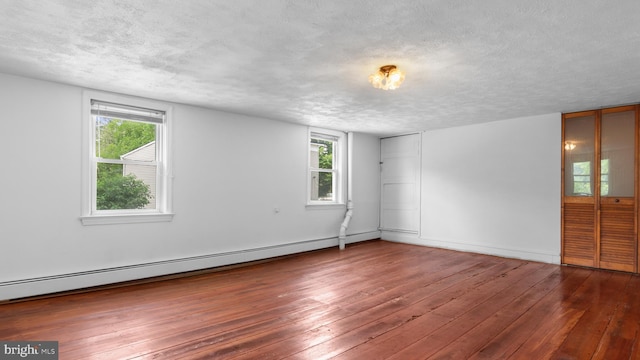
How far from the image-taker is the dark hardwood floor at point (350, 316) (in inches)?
96.4

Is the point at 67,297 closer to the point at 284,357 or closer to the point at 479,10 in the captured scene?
the point at 284,357

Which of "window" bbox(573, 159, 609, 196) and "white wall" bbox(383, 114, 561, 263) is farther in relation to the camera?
"white wall" bbox(383, 114, 561, 263)

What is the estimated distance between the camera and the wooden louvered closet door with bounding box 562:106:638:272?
15.3 ft

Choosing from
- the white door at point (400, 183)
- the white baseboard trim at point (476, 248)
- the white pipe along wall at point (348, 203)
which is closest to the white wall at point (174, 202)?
the white pipe along wall at point (348, 203)

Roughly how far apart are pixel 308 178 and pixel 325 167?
671 millimetres

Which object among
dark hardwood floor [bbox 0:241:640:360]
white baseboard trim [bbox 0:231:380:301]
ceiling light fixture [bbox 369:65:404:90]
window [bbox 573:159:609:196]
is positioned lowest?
dark hardwood floor [bbox 0:241:640:360]

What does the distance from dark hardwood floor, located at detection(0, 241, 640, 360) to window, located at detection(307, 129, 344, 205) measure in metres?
2.10

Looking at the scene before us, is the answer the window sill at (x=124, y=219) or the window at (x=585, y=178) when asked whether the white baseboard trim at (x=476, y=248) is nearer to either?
the window at (x=585, y=178)

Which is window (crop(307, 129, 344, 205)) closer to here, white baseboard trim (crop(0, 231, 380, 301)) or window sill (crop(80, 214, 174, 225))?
white baseboard trim (crop(0, 231, 380, 301))

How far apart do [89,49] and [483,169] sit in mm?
5803

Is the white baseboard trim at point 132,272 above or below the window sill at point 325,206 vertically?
below

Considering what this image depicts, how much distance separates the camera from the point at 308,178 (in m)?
6.22

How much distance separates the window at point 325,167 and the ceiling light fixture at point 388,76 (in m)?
3.13

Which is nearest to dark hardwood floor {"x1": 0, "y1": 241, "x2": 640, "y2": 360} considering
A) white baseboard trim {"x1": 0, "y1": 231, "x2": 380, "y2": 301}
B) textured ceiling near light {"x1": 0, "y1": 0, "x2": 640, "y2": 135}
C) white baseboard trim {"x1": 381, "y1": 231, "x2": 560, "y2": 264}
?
white baseboard trim {"x1": 0, "y1": 231, "x2": 380, "y2": 301}
